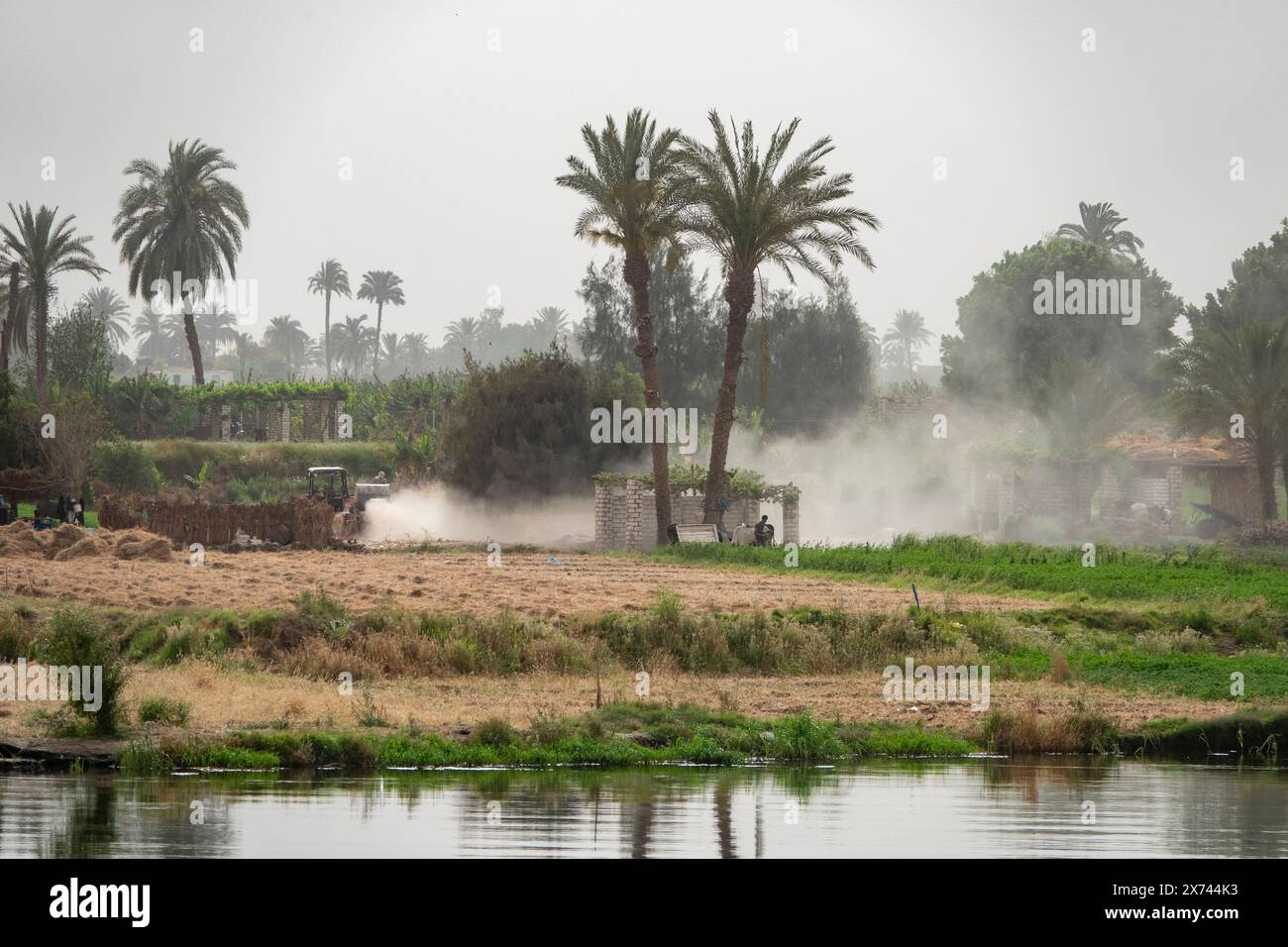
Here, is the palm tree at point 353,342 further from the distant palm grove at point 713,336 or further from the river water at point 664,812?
the river water at point 664,812

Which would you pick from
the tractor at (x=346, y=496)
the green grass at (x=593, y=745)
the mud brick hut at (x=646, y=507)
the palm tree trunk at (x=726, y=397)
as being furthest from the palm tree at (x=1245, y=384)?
the green grass at (x=593, y=745)

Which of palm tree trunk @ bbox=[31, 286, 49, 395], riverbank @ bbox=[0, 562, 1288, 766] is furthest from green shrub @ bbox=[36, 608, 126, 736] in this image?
palm tree trunk @ bbox=[31, 286, 49, 395]

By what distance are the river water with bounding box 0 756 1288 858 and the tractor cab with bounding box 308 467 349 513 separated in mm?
39587

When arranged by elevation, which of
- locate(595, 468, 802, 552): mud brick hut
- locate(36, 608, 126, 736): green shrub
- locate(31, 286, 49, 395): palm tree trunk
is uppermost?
locate(31, 286, 49, 395): palm tree trunk

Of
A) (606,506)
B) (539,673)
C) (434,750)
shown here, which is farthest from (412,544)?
(434,750)

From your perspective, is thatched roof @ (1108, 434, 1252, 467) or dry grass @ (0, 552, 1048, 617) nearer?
dry grass @ (0, 552, 1048, 617)

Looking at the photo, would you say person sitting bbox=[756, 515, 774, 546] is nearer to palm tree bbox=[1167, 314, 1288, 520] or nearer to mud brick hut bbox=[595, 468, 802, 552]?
mud brick hut bbox=[595, 468, 802, 552]

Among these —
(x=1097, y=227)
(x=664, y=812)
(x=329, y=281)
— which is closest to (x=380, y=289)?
(x=329, y=281)

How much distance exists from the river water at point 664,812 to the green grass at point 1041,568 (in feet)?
53.1

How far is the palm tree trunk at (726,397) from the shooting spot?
156 feet

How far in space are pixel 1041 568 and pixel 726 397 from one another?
13117mm

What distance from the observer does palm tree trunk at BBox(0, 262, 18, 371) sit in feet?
233

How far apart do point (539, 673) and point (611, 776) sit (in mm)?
7100
